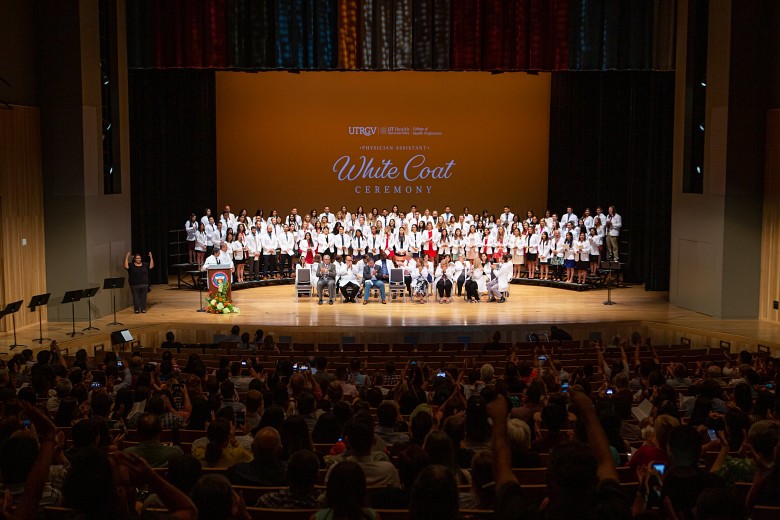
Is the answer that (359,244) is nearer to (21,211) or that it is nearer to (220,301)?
(220,301)

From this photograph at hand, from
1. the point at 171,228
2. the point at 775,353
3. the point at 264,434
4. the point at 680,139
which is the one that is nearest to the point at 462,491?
the point at 264,434

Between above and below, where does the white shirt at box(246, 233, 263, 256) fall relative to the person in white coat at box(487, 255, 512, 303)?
above

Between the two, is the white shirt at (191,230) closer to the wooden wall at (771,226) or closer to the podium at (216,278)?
the podium at (216,278)

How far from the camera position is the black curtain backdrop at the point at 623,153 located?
1978 cm

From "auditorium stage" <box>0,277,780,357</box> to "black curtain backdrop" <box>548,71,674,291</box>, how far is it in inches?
95.3

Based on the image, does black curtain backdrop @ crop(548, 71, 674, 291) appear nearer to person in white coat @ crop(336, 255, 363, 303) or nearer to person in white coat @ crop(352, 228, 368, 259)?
person in white coat @ crop(352, 228, 368, 259)

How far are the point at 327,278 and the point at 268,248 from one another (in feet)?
8.94

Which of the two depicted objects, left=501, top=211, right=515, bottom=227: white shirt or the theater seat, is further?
left=501, top=211, right=515, bottom=227: white shirt

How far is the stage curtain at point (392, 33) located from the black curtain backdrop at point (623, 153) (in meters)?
1.91

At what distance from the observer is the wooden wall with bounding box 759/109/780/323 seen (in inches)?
637

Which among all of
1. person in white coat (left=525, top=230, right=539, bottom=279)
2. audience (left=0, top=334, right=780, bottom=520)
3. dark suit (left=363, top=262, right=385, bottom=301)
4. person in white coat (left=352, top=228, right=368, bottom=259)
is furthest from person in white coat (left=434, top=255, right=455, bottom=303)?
audience (left=0, top=334, right=780, bottom=520)

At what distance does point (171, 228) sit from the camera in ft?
71.9

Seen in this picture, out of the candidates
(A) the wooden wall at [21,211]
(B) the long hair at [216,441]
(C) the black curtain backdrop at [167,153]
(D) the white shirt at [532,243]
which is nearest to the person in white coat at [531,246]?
(D) the white shirt at [532,243]

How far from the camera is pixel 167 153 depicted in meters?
21.6
